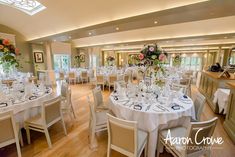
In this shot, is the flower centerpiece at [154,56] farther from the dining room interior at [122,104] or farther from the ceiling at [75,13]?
the ceiling at [75,13]

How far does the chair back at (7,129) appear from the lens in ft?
6.02

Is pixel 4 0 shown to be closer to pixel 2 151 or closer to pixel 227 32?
pixel 2 151

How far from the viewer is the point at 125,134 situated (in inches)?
64.3

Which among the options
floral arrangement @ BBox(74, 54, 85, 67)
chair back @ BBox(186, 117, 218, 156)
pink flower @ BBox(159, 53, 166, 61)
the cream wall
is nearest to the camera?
chair back @ BBox(186, 117, 218, 156)

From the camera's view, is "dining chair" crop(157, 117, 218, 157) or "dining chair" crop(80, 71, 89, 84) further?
"dining chair" crop(80, 71, 89, 84)

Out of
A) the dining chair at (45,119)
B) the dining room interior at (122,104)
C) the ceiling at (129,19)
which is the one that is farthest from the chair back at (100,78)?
the dining chair at (45,119)

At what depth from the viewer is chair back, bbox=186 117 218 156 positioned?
1.48m

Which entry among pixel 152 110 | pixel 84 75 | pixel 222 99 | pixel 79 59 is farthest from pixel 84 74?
pixel 222 99

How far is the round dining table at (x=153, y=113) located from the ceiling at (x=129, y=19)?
2.62 m

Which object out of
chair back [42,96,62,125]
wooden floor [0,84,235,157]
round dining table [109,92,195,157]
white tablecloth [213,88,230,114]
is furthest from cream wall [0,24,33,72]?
white tablecloth [213,88,230,114]

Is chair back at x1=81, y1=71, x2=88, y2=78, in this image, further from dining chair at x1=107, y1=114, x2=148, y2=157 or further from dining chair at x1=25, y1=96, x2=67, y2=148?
dining chair at x1=107, y1=114, x2=148, y2=157

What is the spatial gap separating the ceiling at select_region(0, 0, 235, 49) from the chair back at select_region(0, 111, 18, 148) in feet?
12.4

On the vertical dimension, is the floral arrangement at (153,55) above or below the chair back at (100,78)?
above

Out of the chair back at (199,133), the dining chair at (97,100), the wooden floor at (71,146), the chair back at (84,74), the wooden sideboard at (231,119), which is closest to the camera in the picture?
the chair back at (199,133)
